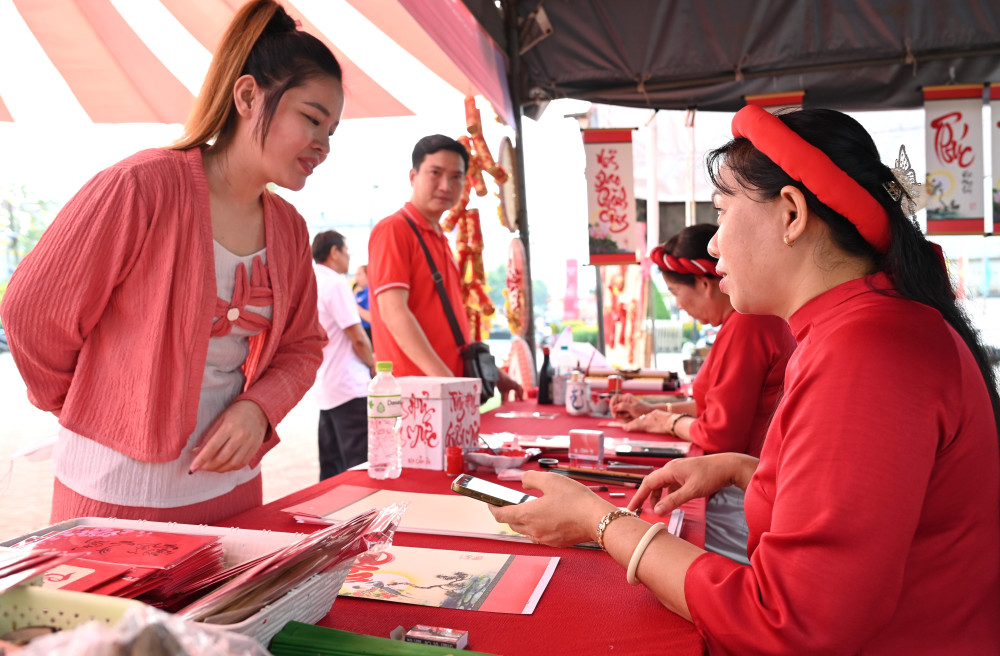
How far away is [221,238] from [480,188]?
265 centimetres

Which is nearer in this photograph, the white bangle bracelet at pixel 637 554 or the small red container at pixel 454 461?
the white bangle bracelet at pixel 637 554

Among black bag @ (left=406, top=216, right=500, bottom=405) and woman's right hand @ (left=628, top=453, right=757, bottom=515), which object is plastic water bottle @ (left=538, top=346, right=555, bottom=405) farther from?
woman's right hand @ (left=628, top=453, right=757, bottom=515)

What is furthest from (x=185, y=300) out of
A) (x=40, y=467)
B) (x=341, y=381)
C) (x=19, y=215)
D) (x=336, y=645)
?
(x=19, y=215)

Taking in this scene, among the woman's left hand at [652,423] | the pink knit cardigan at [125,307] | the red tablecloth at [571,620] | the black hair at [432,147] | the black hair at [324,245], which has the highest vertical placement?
the black hair at [432,147]

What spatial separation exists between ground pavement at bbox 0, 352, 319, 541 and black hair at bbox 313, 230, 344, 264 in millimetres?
1598

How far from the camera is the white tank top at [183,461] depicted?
123 centimetres

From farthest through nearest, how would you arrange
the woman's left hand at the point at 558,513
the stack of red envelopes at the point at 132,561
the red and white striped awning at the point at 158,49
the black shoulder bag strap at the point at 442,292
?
1. the red and white striped awning at the point at 158,49
2. the black shoulder bag strap at the point at 442,292
3. the woman's left hand at the point at 558,513
4. the stack of red envelopes at the point at 132,561

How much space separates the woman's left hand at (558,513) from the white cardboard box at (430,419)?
0.67 m

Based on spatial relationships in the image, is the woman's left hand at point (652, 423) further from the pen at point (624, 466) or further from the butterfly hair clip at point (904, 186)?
the butterfly hair clip at point (904, 186)

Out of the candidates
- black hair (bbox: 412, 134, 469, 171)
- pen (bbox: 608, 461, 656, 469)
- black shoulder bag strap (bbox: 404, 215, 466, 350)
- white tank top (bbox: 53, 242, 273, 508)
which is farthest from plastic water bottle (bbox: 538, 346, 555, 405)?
white tank top (bbox: 53, 242, 273, 508)

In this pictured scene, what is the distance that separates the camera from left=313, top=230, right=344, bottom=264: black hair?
4.32m

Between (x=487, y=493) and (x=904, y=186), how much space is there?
2.62 feet

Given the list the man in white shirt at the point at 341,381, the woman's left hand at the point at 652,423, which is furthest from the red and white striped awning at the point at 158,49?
the woman's left hand at the point at 652,423

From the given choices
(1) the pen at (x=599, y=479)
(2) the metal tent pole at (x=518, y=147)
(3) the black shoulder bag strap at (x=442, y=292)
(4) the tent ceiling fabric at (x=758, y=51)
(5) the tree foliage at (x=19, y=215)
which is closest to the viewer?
(1) the pen at (x=599, y=479)
